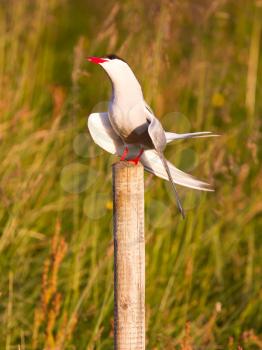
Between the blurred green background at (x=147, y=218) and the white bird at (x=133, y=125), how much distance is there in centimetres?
40

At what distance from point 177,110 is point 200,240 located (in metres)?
0.94

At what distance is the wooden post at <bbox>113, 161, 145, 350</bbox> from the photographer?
195 centimetres

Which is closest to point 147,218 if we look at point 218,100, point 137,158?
point 137,158

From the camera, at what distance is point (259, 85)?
4281mm

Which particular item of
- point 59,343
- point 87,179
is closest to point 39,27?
point 87,179

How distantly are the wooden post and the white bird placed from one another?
97mm

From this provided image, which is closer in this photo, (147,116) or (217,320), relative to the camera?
(147,116)

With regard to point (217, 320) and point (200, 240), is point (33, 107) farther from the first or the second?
point (217, 320)

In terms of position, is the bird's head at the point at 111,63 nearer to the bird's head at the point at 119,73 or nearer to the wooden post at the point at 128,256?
the bird's head at the point at 119,73

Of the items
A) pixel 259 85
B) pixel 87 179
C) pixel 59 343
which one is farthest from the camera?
pixel 259 85

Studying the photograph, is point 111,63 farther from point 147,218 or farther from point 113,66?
point 147,218

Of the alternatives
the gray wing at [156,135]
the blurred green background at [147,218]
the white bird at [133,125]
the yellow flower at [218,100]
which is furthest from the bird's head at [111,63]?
the yellow flower at [218,100]

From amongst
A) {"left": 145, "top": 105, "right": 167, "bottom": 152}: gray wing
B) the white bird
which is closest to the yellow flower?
the white bird

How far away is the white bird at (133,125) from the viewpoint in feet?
6.62
